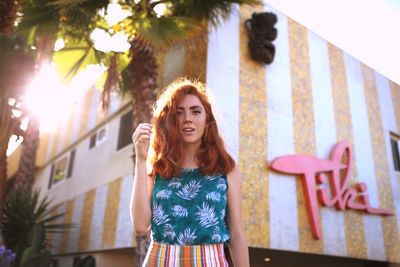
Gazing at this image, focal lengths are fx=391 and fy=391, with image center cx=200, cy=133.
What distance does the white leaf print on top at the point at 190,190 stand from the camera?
1.57 meters

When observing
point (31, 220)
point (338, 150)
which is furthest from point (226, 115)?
point (31, 220)

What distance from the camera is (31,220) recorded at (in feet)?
29.2

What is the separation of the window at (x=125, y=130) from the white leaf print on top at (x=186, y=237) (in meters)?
7.73

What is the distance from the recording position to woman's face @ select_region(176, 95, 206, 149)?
5.62 ft

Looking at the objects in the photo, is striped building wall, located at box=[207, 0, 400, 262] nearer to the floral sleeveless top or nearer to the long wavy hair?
the long wavy hair

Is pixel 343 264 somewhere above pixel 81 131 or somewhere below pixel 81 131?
below

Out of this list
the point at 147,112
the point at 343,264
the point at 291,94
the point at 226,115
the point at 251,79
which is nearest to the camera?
the point at 147,112

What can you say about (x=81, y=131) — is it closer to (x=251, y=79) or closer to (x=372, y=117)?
(x=251, y=79)

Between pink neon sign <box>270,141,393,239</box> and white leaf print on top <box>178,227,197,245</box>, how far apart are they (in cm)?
546

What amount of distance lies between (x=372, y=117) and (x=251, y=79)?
145 inches

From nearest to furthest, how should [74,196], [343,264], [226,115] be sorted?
[226,115]
[343,264]
[74,196]

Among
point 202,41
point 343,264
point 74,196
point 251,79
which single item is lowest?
point 343,264

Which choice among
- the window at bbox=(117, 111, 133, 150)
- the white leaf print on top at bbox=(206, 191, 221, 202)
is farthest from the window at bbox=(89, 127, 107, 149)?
the white leaf print on top at bbox=(206, 191, 221, 202)

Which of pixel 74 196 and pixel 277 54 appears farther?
pixel 74 196
